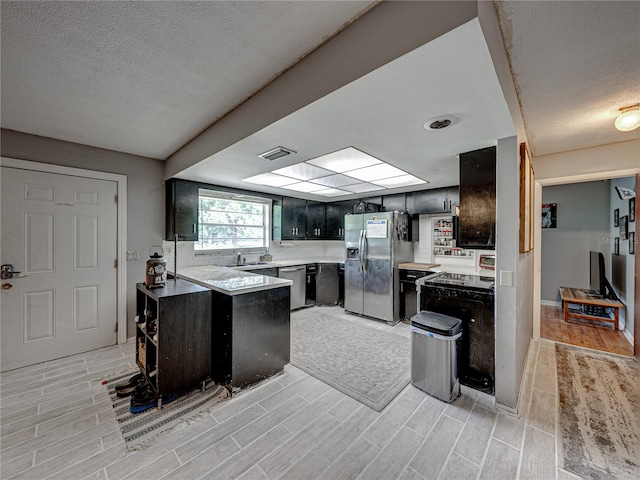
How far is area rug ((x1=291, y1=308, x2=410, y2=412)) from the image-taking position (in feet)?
7.72

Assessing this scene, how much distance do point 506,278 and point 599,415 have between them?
49.0 inches

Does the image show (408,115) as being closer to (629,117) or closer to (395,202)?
(629,117)

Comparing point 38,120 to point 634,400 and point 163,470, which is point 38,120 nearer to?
point 163,470

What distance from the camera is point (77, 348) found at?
301 centimetres

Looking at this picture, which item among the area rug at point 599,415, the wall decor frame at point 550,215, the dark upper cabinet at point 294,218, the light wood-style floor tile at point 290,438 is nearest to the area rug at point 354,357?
the light wood-style floor tile at point 290,438

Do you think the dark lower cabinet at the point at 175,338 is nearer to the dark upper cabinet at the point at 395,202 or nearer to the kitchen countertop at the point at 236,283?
the kitchen countertop at the point at 236,283

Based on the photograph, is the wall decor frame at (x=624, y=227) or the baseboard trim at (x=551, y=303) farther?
the baseboard trim at (x=551, y=303)

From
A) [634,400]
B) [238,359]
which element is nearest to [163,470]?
[238,359]

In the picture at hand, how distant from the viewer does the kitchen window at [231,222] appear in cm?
412

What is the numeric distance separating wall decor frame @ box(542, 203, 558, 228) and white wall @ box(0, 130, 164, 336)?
23.2ft

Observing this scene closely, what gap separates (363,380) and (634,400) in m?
A: 2.28

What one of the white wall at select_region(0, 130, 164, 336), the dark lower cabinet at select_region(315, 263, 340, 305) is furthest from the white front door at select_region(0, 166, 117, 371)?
the dark lower cabinet at select_region(315, 263, 340, 305)

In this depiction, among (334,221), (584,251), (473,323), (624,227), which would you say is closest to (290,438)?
(473,323)

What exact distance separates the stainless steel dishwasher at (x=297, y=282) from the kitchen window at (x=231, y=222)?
0.75m
